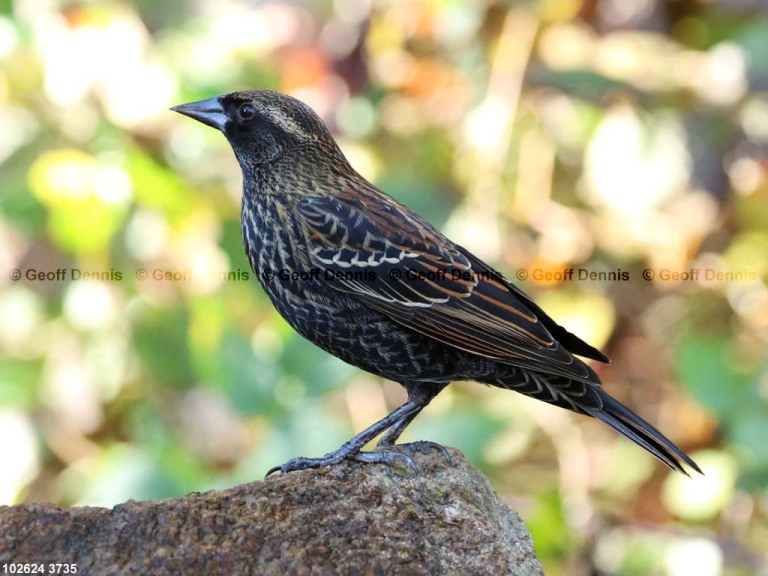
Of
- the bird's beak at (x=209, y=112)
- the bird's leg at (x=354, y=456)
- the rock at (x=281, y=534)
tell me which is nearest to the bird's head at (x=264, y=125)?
the bird's beak at (x=209, y=112)

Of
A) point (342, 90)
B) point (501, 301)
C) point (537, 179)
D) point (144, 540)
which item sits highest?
point (342, 90)

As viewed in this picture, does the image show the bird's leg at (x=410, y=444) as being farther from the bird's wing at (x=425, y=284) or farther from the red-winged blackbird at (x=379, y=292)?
the bird's wing at (x=425, y=284)

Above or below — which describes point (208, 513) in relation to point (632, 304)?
below

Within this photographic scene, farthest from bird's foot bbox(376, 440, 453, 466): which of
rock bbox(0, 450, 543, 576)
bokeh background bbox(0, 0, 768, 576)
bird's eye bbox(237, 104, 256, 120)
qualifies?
bird's eye bbox(237, 104, 256, 120)

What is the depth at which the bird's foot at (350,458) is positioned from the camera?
371 cm

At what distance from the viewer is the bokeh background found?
18.6 ft

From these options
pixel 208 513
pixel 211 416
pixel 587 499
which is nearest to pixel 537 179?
pixel 587 499

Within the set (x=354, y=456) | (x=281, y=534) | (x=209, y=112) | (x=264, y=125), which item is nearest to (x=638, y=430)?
(x=354, y=456)

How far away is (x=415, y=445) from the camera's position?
12.8 ft

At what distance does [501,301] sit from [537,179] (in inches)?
108

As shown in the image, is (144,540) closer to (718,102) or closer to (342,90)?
(342,90)

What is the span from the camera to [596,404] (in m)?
4.13

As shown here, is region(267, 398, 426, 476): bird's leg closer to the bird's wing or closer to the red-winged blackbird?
Answer: the red-winged blackbird

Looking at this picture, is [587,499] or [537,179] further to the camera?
[537,179]
